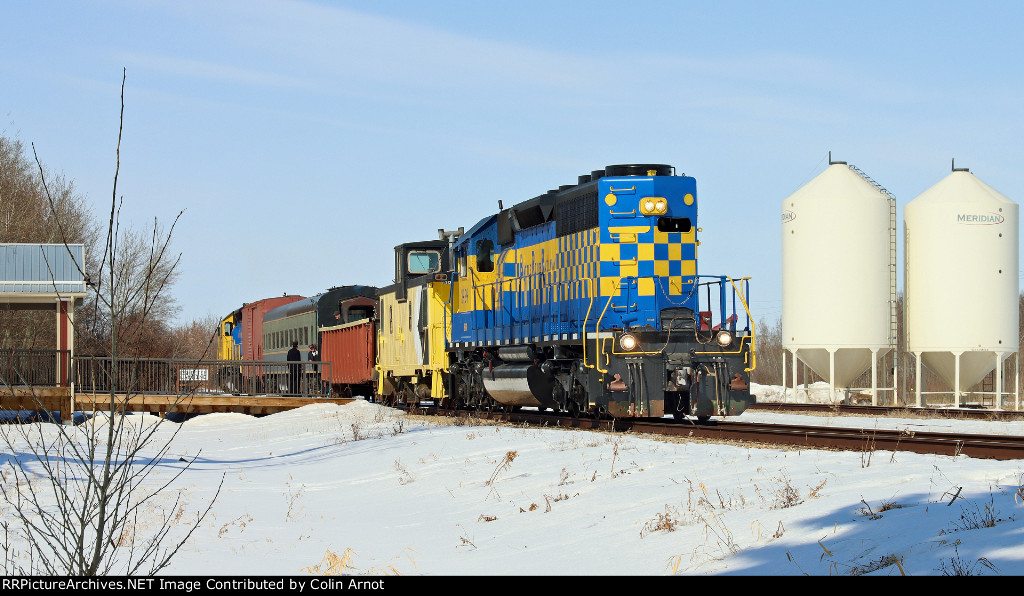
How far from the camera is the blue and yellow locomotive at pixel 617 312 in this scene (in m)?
17.7

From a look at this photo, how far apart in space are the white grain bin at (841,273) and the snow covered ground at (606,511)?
1827 centimetres

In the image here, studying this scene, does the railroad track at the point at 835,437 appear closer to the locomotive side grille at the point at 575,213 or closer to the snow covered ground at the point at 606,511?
the snow covered ground at the point at 606,511

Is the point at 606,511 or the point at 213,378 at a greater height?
the point at 213,378

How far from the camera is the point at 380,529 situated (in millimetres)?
11023

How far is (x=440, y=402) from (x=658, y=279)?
9.65m

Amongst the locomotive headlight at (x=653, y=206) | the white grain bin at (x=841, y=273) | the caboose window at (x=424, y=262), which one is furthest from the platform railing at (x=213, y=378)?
the locomotive headlight at (x=653, y=206)

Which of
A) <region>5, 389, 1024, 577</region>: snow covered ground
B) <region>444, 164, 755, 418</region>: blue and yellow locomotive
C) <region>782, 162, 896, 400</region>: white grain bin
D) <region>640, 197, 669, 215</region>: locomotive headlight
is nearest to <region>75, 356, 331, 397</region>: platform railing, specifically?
<region>444, 164, 755, 418</region>: blue and yellow locomotive

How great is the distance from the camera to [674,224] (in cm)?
1881

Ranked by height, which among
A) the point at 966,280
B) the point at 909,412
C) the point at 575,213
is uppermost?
the point at 575,213

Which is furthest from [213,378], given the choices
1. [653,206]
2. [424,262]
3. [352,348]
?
[653,206]

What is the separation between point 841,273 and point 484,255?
1406cm

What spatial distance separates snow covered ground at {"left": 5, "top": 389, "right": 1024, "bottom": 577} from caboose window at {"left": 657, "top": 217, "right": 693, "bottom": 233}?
14.3ft

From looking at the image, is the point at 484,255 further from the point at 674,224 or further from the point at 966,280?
the point at 966,280
